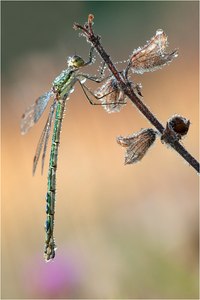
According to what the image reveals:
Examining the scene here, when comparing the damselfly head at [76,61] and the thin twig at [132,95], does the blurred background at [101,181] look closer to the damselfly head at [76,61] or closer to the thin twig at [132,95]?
the thin twig at [132,95]

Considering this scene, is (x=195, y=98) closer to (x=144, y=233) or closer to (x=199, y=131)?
(x=199, y=131)

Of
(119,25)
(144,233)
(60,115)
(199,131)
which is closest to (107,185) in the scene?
(199,131)

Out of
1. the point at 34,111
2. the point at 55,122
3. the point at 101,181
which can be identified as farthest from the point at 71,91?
the point at 101,181

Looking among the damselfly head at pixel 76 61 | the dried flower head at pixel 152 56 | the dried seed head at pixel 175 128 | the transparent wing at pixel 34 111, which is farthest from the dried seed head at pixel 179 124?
the transparent wing at pixel 34 111

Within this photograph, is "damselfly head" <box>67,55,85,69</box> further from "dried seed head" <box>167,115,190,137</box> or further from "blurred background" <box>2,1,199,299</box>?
"dried seed head" <box>167,115,190,137</box>

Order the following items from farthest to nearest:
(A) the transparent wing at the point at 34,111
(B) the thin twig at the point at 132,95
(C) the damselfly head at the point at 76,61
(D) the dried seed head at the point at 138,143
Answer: (A) the transparent wing at the point at 34,111 < (C) the damselfly head at the point at 76,61 < (D) the dried seed head at the point at 138,143 < (B) the thin twig at the point at 132,95

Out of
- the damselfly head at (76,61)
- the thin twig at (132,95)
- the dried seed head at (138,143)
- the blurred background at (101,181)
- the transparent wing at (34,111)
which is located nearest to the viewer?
the thin twig at (132,95)

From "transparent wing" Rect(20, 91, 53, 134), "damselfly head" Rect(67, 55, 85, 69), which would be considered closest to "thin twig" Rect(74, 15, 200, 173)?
"damselfly head" Rect(67, 55, 85, 69)

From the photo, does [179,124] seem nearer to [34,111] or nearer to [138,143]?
[138,143]
